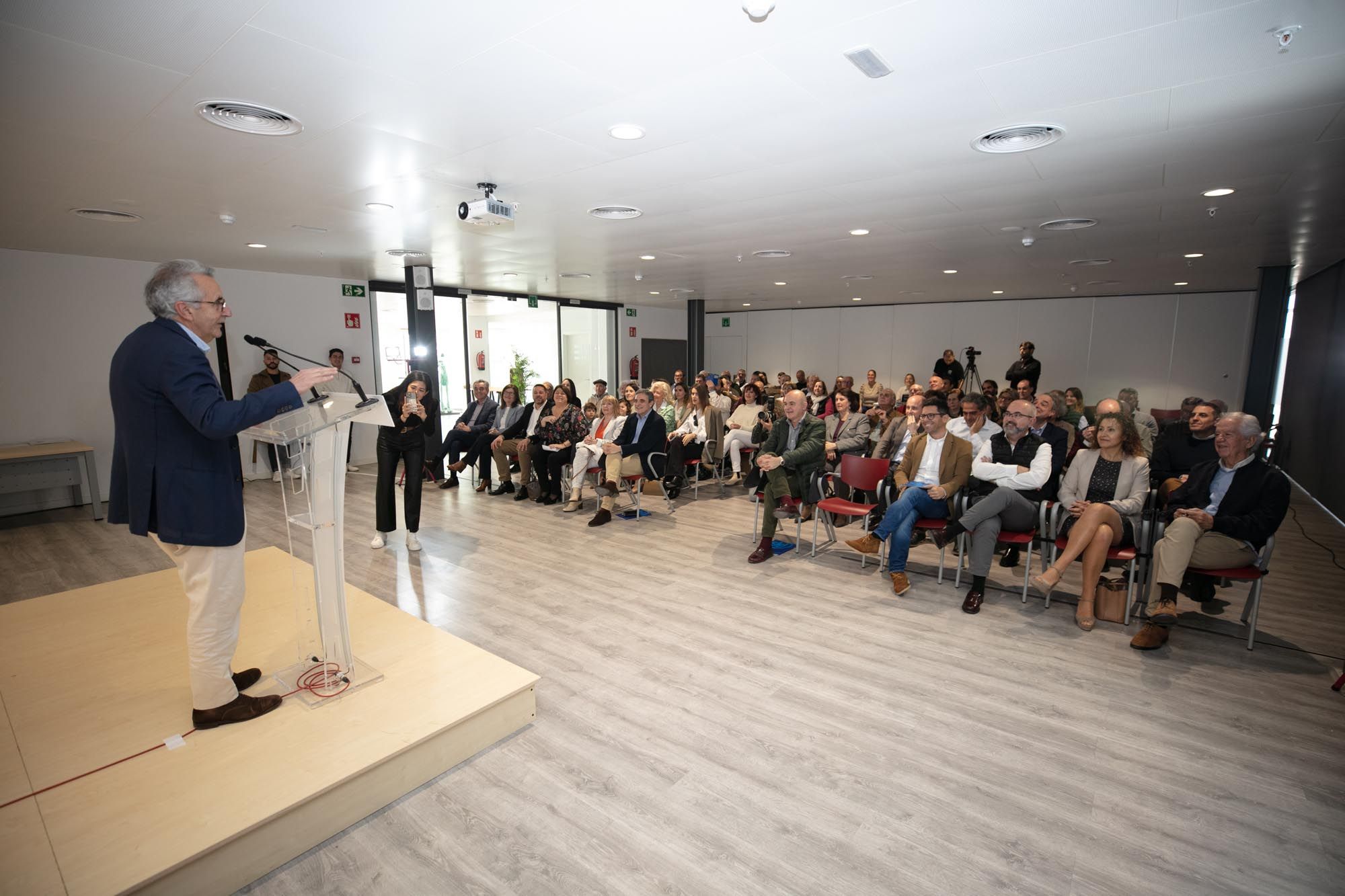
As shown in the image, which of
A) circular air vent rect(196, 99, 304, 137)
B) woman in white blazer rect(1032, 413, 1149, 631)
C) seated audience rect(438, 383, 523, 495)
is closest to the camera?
circular air vent rect(196, 99, 304, 137)

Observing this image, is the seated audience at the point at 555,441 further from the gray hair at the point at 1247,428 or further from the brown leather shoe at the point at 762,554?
the gray hair at the point at 1247,428

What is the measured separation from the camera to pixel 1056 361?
1358cm

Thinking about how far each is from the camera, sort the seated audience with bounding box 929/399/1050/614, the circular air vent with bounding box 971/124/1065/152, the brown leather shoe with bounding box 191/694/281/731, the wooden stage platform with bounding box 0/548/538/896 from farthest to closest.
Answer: the seated audience with bounding box 929/399/1050/614
the circular air vent with bounding box 971/124/1065/152
the brown leather shoe with bounding box 191/694/281/731
the wooden stage platform with bounding box 0/548/538/896

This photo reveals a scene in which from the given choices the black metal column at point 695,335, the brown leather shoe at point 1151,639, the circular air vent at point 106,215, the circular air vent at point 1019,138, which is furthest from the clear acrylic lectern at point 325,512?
the black metal column at point 695,335

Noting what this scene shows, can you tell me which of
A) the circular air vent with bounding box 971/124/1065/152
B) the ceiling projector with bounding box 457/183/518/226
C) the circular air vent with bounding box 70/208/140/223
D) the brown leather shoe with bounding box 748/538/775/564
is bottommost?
the brown leather shoe with bounding box 748/538/775/564

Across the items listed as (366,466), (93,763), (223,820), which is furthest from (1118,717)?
(366,466)

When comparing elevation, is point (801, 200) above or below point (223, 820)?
above

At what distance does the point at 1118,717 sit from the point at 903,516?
6.28 ft

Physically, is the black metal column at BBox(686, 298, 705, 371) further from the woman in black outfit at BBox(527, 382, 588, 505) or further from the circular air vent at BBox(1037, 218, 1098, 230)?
the circular air vent at BBox(1037, 218, 1098, 230)

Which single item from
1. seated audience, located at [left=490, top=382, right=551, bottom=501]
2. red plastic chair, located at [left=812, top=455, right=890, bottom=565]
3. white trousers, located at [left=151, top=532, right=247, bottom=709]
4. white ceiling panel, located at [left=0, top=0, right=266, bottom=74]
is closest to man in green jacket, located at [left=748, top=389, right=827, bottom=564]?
red plastic chair, located at [left=812, top=455, right=890, bottom=565]

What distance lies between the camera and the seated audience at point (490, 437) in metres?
8.10

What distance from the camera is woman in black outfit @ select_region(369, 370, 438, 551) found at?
5.57 metres

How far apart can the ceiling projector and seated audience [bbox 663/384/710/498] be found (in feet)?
10.3

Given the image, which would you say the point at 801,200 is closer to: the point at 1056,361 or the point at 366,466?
the point at 366,466
